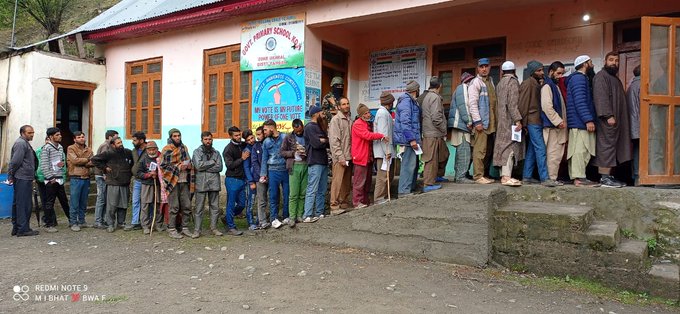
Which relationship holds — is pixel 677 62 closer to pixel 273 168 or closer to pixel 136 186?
pixel 273 168

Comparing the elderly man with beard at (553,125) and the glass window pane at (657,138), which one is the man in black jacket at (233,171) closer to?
the elderly man with beard at (553,125)

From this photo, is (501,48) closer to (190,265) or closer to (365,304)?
(365,304)

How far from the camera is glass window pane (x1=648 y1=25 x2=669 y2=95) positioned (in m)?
5.68

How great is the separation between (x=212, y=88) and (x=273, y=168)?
11.6ft

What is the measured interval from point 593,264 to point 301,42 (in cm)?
566

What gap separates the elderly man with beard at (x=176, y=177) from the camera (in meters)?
7.02

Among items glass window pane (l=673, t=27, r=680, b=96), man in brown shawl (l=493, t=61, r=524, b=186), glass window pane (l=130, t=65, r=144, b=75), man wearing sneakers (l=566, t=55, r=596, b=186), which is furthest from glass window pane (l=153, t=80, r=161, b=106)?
glass window pane (l=673, t=27, r=680, b=96)

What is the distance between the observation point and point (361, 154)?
642 cm

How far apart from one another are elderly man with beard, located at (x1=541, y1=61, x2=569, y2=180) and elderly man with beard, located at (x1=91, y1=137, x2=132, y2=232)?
6.66 m

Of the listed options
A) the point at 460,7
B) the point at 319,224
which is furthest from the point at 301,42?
the point at 319,224

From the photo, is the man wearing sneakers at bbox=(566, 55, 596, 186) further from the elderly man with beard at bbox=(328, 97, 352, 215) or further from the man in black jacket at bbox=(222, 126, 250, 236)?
the man in black jacket at bbox=(222, 126, 250, 236)

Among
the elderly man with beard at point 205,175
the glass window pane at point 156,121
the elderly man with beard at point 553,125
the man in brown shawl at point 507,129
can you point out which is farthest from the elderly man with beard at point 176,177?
the elderly man with beard at point 553,125

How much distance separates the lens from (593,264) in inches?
192

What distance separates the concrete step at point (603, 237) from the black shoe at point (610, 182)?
775 mm
